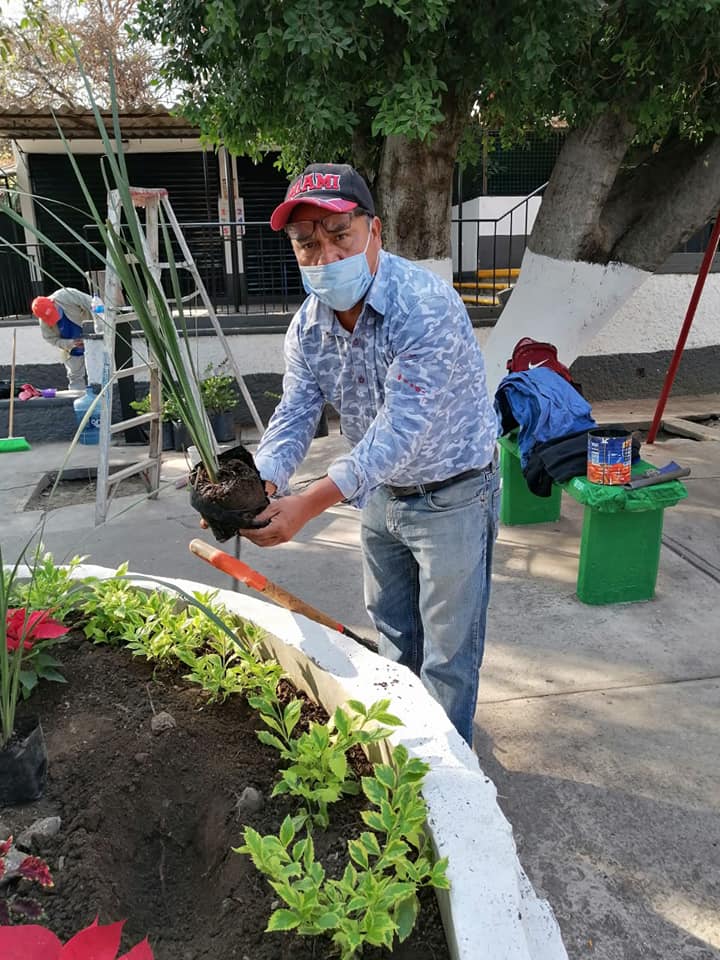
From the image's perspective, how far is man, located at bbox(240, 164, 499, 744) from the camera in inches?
72.5

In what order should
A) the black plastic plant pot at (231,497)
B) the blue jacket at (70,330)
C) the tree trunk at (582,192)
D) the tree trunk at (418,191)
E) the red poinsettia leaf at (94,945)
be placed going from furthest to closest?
1. the blue jacket at (70,330)
2. the tree trunk at (582,192)
3. the tree trunk at (418,191)
4. the black plastic plant pot at (231,497)
5. the red poinsettia leaf at (94,945)

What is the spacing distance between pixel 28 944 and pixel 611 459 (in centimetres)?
329

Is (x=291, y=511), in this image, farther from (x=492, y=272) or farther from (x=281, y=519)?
(x=492, y=272)

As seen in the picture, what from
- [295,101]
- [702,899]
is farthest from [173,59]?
[702,899]

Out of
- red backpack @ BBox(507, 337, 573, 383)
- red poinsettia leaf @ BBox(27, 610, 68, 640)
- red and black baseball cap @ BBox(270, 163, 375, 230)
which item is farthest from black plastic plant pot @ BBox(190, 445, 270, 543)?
red backpack @ BBox(507, 337, 573, 383)

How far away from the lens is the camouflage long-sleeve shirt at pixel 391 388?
6.04 ft

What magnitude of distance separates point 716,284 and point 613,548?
6.24m

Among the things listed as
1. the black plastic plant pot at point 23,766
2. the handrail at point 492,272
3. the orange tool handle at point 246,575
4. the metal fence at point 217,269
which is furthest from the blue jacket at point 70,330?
the black plastic plant pot at point 23,766

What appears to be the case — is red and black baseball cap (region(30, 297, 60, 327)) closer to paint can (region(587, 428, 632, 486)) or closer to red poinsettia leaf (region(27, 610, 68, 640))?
paint can (region(587, 428, 632, 486))

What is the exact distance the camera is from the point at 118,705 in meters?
1.94

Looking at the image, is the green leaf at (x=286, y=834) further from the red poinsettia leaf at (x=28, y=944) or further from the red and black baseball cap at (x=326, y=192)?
the red and black baseball cap at (x=326, y=192)

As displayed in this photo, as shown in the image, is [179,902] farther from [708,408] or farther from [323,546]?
[708,408]

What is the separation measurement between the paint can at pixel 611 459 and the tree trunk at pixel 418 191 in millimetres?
2318

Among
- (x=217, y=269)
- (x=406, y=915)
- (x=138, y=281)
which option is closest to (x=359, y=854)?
(x=406, y=915)
